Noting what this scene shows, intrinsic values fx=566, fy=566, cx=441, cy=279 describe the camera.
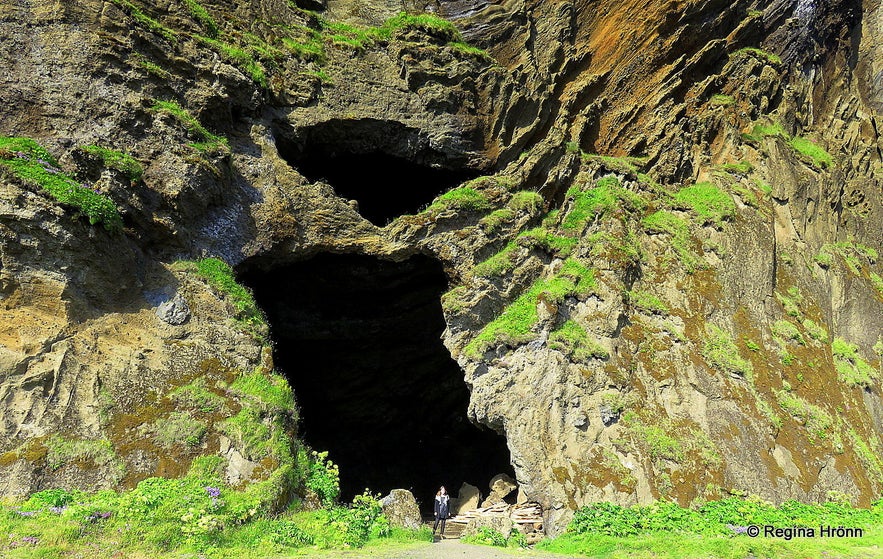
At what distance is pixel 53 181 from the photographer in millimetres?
11602

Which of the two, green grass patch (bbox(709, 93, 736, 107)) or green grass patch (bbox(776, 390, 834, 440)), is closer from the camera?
green grass patch (bbox(776, 390, 834, 440))

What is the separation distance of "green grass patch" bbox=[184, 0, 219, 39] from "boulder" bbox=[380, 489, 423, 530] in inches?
562

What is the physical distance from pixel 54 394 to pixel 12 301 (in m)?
2.03

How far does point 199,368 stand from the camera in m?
12.5

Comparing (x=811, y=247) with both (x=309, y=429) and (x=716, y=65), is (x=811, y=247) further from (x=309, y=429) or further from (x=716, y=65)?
(x=309, y=429)

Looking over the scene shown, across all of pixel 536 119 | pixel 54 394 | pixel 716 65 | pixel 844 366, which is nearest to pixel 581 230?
pixel 536 119

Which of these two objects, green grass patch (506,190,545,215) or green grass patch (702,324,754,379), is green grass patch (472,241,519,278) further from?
green grass patch (702,324,754,379)

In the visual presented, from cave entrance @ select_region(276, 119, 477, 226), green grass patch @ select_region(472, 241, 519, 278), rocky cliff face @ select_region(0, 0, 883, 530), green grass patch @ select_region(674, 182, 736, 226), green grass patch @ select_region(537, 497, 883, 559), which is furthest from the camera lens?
cave entrance @ select_region(276, 119, 477, 226)

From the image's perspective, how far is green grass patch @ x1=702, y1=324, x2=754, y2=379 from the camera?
15.0 metres

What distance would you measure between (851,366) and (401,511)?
47.1 ft

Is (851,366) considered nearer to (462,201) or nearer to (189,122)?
(462,201)

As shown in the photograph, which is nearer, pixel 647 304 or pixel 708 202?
pixel 647 304

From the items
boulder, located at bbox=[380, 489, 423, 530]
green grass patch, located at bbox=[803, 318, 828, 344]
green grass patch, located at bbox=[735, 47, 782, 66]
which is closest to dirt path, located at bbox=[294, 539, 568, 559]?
boulder, located at bbox=[380, 489, 423, 530]

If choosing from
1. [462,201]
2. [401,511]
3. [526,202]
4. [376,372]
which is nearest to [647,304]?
[526,202]
